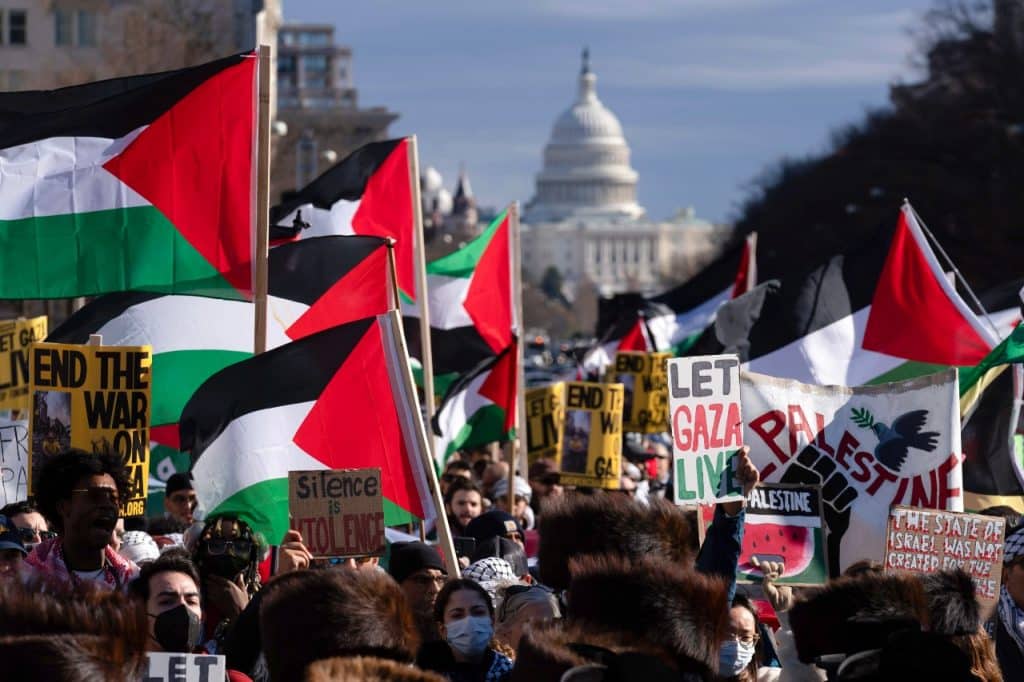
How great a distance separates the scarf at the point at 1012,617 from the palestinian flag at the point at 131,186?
142 inches

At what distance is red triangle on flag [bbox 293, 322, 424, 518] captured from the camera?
8.51 meters

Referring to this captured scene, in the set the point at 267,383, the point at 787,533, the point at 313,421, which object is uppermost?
the point at 267,383

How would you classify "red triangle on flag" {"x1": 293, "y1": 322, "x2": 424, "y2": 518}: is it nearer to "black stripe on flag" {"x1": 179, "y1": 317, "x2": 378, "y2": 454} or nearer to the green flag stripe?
"black stripe on flag" {"x1": 179, "y1": 317, "x2": 378, "y2": 454}

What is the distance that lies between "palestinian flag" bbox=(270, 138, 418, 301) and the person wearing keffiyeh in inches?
239

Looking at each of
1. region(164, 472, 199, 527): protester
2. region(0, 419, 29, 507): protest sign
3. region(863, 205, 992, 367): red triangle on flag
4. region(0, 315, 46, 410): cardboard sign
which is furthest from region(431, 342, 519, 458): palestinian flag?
region(0, 419, 29, 507): protest sign

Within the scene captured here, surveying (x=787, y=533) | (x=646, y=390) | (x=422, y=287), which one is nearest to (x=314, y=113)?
(x=646, y=390)

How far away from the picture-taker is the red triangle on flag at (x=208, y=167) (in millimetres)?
9609

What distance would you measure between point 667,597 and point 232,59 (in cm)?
546

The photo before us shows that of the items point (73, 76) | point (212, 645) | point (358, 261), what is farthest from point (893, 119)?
point (212, 645)

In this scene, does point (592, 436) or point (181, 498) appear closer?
point (181, 498)

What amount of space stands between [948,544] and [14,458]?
4.28m

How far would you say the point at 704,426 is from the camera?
7.25 meters

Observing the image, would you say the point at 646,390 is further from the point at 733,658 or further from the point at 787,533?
the point at 733,658

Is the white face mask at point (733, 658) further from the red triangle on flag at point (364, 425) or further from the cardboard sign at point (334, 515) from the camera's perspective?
the red triangle on flag at point (364, 425)
